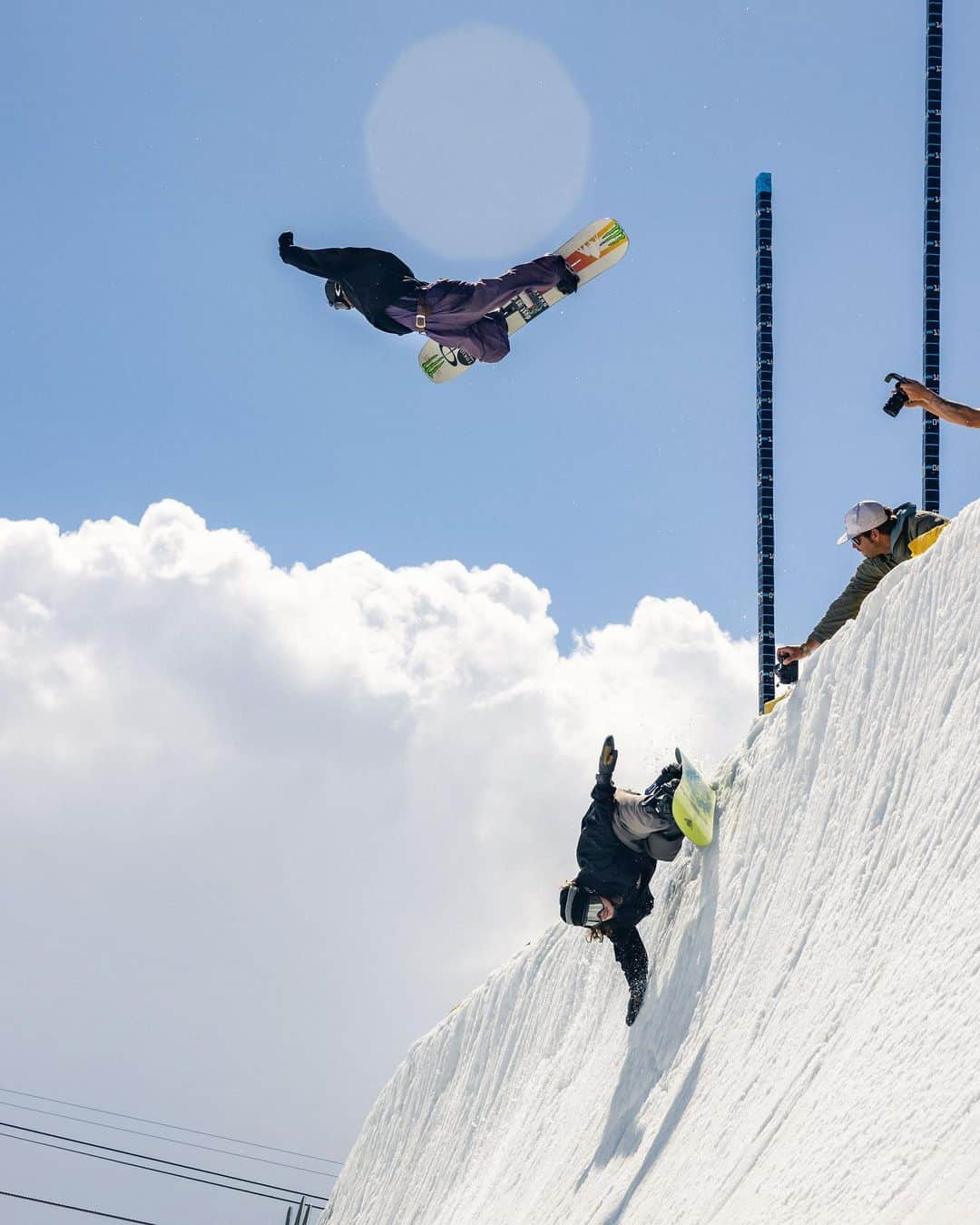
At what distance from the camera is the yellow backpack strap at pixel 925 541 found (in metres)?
8.24

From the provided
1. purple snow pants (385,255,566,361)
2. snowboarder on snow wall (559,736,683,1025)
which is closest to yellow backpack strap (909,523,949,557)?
snowboarder on snow wall (559,736,683,1025)

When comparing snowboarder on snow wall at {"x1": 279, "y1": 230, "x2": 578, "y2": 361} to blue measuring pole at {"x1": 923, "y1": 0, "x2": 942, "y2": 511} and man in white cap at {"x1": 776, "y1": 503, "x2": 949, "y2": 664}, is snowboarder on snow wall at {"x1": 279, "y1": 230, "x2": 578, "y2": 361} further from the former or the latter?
blue measuring pole at {"x1": 923, "y1": 0, "x2": 942, "y2": 511}

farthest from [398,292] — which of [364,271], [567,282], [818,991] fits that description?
[818,991]

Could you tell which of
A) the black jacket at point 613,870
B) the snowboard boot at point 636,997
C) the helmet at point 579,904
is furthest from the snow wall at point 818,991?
the helmet at point 579,904

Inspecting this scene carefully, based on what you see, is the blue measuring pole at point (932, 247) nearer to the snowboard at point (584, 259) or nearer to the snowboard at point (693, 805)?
the snowboard at point (584, 259)

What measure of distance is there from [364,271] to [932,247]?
40.1 feet

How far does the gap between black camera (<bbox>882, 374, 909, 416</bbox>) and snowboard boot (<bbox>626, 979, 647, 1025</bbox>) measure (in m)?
4.55

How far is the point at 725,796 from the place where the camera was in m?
9.84

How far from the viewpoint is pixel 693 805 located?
963cm

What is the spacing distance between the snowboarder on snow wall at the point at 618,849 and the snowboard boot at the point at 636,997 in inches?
16.4

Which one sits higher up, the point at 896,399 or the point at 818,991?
the point at 896,399

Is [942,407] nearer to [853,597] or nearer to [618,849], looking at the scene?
[853,597]

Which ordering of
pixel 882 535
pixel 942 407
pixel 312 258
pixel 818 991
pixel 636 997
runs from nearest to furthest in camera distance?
pixel 818 991 < pixel 942 407 < pixel 882 535 < pixel 636 997 < pixel 312 258

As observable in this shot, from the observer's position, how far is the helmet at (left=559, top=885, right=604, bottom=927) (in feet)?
32.2
